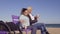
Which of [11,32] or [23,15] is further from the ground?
[23,15]

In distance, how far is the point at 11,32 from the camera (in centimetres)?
517

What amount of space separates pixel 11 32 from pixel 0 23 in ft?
1.20

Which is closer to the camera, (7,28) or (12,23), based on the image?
(7,28)

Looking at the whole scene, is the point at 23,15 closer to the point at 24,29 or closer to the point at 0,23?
the point at 24,29

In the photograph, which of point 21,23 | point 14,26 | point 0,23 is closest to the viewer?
point 0,23

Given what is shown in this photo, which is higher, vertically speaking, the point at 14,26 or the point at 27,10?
the point at 27,10

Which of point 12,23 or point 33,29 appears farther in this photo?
point 33,29

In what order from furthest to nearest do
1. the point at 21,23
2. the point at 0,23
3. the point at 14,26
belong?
the point at 21,23 → the point at 14,26 → the point at 0,23

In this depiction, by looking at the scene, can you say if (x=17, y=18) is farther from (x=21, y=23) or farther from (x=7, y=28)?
(x=7, y=28)

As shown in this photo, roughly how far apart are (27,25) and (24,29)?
20 centimetres

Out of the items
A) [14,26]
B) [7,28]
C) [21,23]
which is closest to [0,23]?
[7,28]

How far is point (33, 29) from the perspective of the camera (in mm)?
5832

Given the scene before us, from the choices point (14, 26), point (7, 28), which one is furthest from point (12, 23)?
point (7, 28)

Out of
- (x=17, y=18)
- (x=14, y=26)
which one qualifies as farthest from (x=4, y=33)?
(x=17, y=18)
